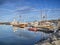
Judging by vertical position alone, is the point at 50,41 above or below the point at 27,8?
below

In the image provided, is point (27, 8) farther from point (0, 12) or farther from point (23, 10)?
point (0, 12)

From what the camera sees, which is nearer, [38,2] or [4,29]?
[4,29]

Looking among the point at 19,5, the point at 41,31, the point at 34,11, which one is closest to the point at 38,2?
the point at 34,11

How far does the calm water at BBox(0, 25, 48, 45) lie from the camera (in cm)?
177

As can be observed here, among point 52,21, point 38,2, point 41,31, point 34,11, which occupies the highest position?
point 38,2

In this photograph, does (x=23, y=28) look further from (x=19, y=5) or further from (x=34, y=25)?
(x=19, y=5)

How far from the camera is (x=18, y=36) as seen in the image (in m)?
1.81

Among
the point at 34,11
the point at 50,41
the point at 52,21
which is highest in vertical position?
the point at 34,11

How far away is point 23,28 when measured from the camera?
1.83m

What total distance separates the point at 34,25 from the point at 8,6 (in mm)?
407

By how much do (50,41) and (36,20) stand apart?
32cm

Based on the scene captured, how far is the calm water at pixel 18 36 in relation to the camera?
1772 millimetres

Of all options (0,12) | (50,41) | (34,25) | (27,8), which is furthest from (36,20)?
(0,12)

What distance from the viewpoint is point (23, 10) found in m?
1.87
